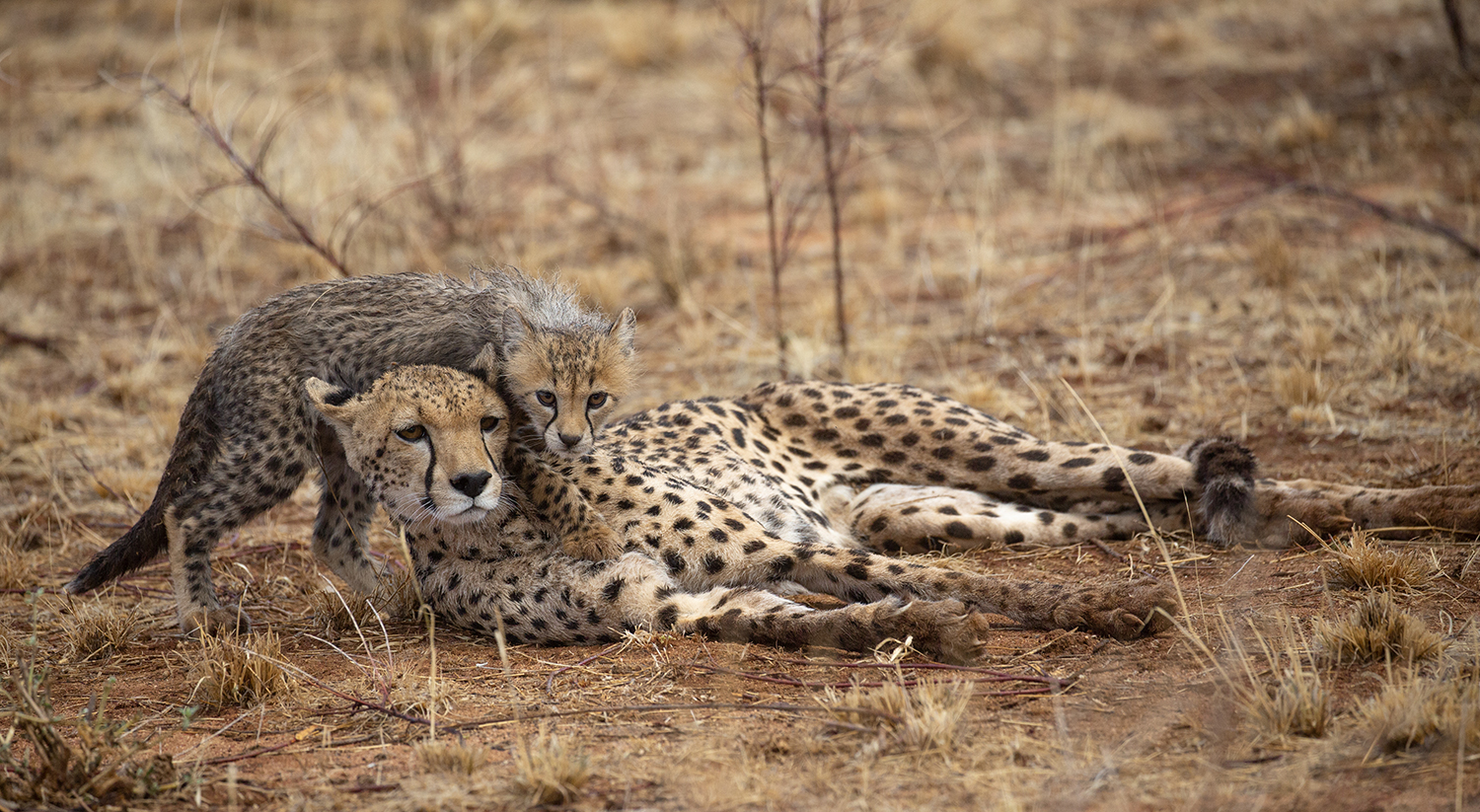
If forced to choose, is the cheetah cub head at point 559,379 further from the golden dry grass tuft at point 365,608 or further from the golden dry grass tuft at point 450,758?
the golden dry grass tuft at point 450,758

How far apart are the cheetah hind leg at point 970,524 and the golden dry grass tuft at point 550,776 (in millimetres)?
1800

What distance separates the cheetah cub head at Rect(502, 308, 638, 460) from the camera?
351 cm

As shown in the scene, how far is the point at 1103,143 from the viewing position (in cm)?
934

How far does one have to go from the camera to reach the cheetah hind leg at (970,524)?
3984 millimetres

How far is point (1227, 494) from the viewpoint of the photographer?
12.1 ft

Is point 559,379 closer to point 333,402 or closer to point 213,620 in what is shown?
point 333,402

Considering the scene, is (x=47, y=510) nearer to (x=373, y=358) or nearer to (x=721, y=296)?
(x=373, y=358)

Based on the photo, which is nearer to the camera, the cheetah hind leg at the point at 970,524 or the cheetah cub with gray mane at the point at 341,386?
the cheetah cub with gray mane at the point at 341,386

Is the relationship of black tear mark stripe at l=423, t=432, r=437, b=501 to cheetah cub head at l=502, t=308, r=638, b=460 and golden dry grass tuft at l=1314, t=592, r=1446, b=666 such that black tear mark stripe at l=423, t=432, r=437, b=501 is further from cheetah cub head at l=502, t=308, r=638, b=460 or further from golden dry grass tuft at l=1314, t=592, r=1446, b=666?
golden dry grass tuft at l=1314, t=592, r=1446, b=666

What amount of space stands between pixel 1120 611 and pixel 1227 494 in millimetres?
866

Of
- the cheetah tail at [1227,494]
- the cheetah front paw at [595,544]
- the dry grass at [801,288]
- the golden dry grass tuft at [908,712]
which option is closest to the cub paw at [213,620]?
the dry grass at [801,288]

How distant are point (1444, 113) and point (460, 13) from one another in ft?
29.9

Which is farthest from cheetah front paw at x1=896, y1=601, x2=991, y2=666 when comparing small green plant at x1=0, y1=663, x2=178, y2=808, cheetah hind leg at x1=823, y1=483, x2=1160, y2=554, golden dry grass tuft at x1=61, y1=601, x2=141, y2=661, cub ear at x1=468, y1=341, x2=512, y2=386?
golden dry grass tuft at x1=61, y1=601, x2=141, y2=661

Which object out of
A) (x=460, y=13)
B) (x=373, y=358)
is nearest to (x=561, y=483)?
(x=373, y=358)
